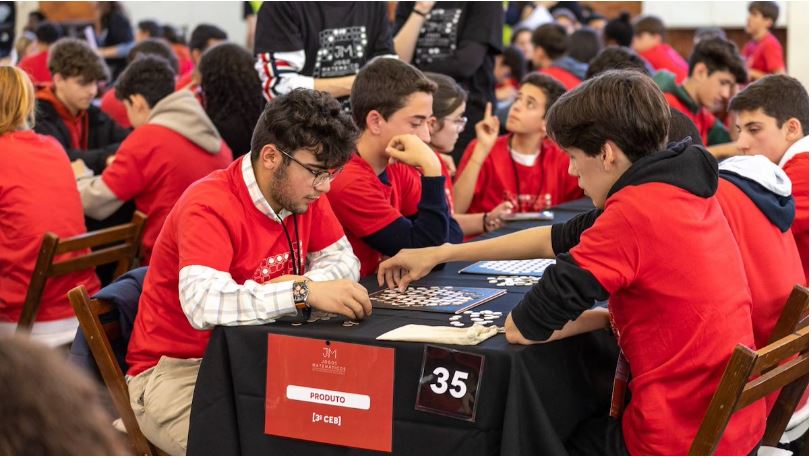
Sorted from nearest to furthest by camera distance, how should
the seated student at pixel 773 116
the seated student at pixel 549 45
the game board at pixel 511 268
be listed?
the game board at pixel 511 268, the seated student at pixel 773 116, the seated student at pixel 549 45

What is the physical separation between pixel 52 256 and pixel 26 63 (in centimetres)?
476

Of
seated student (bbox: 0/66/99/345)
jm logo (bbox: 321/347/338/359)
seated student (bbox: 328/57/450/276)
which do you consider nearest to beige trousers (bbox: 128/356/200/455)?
jm logo (bbox: 321/347/338/359)

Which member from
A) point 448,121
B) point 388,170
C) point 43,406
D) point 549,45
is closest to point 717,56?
point 549,45

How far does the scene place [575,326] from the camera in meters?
2.07

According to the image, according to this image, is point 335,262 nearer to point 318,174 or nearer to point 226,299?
point 318,174

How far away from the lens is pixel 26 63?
7301 millimetres

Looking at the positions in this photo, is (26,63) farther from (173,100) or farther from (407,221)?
(407,221)

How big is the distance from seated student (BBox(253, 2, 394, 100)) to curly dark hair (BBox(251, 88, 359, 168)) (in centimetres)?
126

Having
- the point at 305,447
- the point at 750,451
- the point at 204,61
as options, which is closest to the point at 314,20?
the point at 204,61

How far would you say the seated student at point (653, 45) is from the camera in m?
7.30

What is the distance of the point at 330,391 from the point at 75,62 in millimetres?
3362

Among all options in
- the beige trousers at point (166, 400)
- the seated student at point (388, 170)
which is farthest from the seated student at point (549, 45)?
the beige trousers at point (166, 400)

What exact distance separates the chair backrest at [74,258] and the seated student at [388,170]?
2.59ft

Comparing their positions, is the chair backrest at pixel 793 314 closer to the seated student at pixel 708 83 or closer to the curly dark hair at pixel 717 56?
the seated student at pixel 708 83
